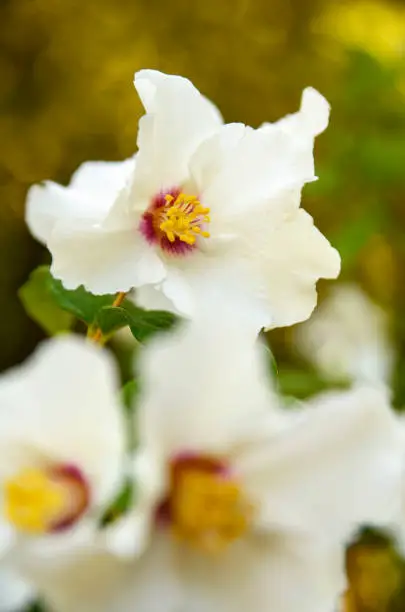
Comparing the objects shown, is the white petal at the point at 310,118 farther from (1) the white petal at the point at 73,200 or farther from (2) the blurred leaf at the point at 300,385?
(2) the blurred leaf at the point at 300,385

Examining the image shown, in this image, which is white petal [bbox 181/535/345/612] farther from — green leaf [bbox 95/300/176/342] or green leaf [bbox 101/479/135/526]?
green leaf [bbox 95/300/176/342]

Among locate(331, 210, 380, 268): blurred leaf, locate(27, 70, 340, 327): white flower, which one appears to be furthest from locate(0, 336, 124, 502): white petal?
locate(331, 210, 380, 268): blurred leaf

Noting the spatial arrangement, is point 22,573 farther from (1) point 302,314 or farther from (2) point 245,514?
(1) point 302,314

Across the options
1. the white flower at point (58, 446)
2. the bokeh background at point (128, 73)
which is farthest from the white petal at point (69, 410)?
the bokeh background at point (128, 73)

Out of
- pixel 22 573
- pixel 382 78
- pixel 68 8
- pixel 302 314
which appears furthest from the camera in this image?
pixel 68 8

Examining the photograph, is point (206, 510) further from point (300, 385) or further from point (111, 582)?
point (300, 385)

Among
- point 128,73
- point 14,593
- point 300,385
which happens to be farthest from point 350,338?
point 14,593

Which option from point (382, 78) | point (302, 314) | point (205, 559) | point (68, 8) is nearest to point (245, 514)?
point (205, 559)
